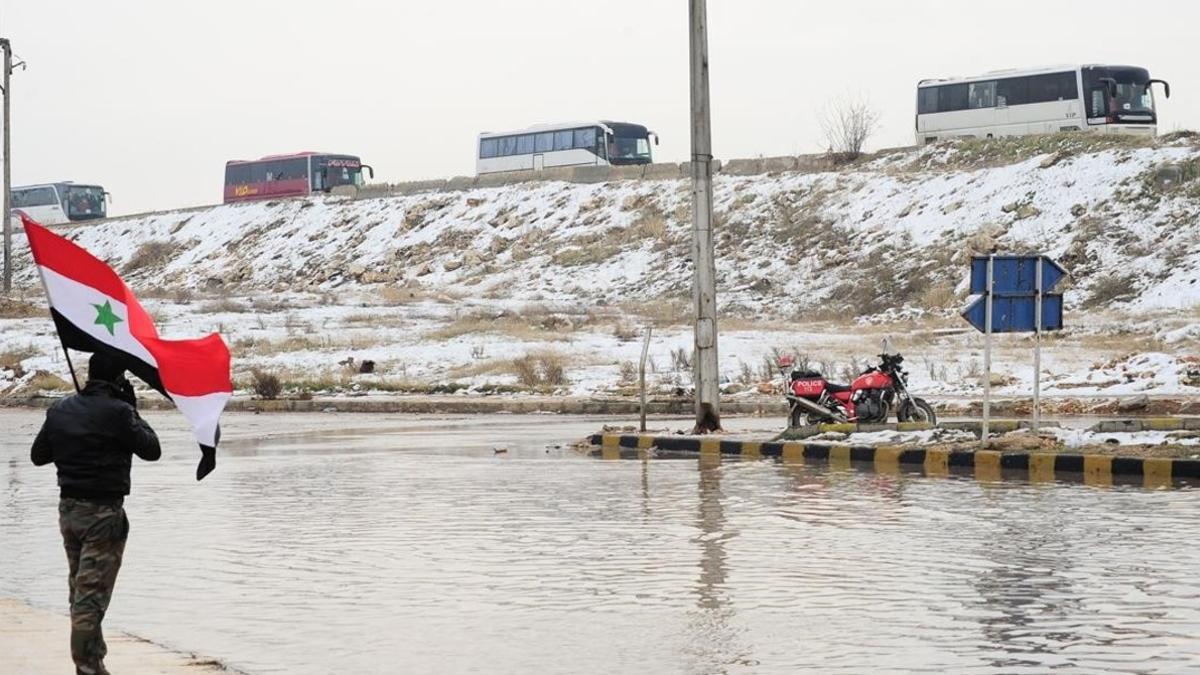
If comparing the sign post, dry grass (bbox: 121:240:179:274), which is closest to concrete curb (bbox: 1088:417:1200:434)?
the sign post

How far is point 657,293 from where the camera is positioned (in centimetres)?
6775

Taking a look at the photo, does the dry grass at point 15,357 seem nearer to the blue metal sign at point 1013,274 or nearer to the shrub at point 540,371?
the shrub at point 540,371

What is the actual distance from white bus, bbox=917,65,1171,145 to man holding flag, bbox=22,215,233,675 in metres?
61.2

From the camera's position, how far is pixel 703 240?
23.3 meters

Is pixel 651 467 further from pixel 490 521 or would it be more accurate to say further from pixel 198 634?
pixel 198 634

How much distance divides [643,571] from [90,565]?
13.9 feet

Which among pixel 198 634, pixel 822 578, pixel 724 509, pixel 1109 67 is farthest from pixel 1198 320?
pixel 198 634

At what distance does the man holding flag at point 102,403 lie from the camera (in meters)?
7.79

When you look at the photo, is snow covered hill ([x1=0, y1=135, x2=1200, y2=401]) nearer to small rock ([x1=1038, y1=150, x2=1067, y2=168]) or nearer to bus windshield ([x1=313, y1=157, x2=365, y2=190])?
small rock ([x1=1038, y1=150, x2=1067, y2=168])

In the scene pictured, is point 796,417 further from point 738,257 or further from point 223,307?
point 738,257

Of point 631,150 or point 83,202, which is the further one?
point 83,202

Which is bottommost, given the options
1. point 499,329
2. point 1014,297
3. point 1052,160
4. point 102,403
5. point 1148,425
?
point 1148,425

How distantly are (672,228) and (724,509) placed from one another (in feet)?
204

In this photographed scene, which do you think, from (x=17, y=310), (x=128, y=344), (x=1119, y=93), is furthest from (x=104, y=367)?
(x=1119, y=93)
